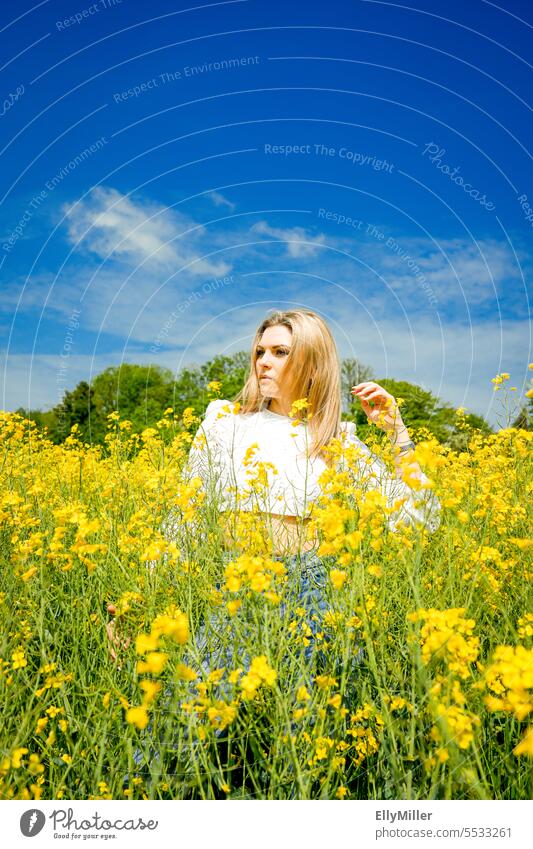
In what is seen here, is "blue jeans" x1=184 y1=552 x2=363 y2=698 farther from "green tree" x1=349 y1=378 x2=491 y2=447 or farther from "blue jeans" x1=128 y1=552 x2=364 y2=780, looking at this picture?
"green tree" x1=349 y1=378 x2=491 y2=447

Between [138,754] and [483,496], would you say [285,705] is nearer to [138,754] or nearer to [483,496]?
[138,754]

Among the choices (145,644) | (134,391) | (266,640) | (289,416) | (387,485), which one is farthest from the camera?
(134,391)

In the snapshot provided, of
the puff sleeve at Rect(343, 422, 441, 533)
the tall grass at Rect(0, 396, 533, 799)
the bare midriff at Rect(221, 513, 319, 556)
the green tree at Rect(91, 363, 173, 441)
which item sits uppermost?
the green tree at Rect(91, 363, 173, 441)

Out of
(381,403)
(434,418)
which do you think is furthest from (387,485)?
(434,418)

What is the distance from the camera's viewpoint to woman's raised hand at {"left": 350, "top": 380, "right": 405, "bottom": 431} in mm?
2461

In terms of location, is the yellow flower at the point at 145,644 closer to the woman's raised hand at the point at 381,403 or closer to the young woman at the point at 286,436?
the young woman at the point at 286,436

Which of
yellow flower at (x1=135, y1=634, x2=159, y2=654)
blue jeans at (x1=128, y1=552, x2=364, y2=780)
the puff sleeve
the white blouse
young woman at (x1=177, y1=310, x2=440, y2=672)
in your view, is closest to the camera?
yellow flower at (x1=135, y1=634, x2=159, y2=654)

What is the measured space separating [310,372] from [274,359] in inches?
9.1

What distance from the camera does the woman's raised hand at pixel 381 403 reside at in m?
2.46

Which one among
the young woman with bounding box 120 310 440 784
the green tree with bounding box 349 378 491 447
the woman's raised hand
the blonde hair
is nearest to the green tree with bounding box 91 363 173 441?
the green tree with bounding box 349 378 491 447

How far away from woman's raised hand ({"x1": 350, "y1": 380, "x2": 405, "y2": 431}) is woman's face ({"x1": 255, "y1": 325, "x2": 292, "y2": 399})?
2.16 ft

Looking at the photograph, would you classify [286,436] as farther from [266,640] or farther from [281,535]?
[266,640]

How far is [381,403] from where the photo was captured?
102 inches

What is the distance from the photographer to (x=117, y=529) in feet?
6.97
